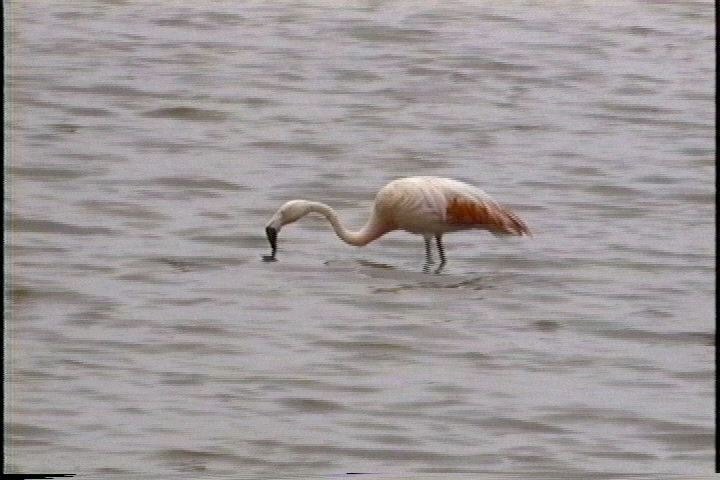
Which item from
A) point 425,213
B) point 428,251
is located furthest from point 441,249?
point 425,213

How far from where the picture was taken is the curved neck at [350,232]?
470 centimetres

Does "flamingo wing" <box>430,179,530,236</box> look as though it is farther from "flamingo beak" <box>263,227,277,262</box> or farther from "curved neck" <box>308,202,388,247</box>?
"flamingo beak" <box>263,227,277,262</box>

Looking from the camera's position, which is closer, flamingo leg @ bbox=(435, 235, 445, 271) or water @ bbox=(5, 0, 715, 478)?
water @ bbox=(5, 0, 715, 478)

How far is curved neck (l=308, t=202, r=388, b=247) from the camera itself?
185 inches

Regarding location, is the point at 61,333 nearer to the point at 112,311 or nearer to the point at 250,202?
the point at 112,311

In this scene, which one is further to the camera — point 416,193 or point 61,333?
point 416,193

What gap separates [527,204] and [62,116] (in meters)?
0.92

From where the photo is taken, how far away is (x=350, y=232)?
473cm

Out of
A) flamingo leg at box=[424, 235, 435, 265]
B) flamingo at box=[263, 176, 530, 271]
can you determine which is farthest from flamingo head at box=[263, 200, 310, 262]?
flamingo leg at box=[424, 235, 435, 265]

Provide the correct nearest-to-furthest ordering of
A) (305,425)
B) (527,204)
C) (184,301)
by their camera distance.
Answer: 1. (305,425)
2. (184,301)
3. (527,204)

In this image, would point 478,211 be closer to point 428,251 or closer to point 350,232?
point 428,251

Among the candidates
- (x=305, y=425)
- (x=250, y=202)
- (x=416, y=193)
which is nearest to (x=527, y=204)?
(x=416, y=193)

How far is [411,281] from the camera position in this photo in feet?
15.5

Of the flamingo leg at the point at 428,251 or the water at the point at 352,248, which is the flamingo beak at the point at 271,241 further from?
the flamingo leg at the point at 428,251
